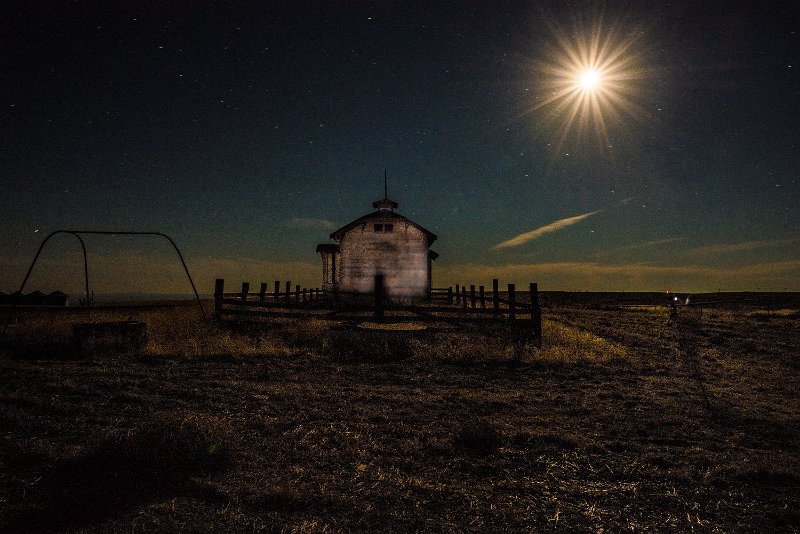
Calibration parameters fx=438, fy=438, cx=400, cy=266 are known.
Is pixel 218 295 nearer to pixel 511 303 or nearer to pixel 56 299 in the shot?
pixel 511 303

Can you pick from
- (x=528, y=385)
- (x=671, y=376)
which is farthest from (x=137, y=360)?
(x=671, y=376)

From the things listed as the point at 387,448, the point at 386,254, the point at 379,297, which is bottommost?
the point at 387,448

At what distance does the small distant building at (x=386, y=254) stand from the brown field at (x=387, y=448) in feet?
59.6

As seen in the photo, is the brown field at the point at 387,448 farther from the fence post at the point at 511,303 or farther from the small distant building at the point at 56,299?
the small distant building at the point at 56,299

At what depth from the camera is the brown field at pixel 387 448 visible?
10.9 feet

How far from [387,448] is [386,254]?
77.3 ft

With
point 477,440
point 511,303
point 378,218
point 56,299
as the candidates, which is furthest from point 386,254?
point 477,440

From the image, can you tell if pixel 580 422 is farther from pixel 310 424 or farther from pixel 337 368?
pixel 337 368

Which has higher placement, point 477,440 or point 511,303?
point 511,303

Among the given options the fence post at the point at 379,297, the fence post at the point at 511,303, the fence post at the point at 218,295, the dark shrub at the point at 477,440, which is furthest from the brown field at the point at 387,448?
the fence post at the point at 218,295

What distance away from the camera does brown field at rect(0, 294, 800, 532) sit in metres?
3.31

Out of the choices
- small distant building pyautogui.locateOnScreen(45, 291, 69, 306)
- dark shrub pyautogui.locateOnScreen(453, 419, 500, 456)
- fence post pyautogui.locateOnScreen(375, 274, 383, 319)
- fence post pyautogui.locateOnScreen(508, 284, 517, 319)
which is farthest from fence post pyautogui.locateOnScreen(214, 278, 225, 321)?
small distant building pyautogui.locateOnScreen(45, 291, 69, 306)

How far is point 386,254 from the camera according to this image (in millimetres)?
28078

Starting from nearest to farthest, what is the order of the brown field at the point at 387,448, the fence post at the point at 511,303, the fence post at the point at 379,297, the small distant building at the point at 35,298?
the brown field at the point at 387,448, the fence post at the point at 511,303, the fence post at the point at 379,297, the small distant building at the point at 35,298
